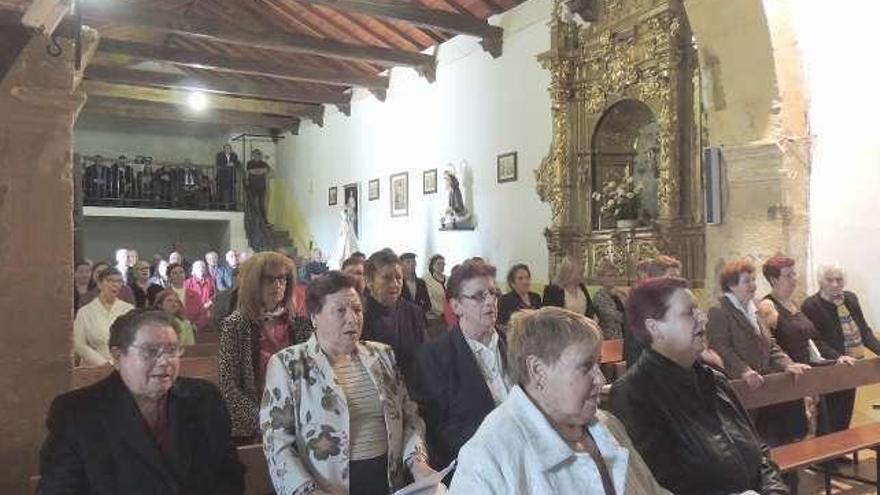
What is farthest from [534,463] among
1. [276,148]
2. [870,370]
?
[276,148]

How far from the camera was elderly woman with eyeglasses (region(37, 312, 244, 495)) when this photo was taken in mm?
2113

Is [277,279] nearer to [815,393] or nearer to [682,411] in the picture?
[682,411]

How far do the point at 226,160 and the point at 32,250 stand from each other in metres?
15.1

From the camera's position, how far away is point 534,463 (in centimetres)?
165

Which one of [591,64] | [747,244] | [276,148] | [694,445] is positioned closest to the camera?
[694,445]

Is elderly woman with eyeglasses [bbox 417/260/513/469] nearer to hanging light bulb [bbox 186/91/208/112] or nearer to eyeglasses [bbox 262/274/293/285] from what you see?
eyeglasses [bbox 262/274/293/285]

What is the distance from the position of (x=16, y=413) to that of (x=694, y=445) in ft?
7.93

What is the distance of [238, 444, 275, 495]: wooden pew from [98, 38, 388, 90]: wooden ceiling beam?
9.95 meters

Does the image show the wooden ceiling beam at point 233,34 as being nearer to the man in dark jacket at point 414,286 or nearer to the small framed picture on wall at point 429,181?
the small framed picture on wall at point 429,181

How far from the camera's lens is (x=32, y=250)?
2.96 metres

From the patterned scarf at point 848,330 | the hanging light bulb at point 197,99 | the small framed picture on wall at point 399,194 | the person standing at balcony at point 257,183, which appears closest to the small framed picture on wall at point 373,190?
the small framed picture on wall at point 399,194

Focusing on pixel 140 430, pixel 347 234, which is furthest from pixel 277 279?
pixel 347 234

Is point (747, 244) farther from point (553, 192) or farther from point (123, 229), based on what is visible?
point (123, 229)

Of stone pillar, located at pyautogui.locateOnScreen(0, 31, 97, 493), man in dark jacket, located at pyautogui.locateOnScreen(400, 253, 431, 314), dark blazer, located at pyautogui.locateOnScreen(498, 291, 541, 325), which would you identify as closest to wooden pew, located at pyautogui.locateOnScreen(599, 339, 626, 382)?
dark blazer, located at pyautogui.locateOnScreen(498, 291, 541, 325)
